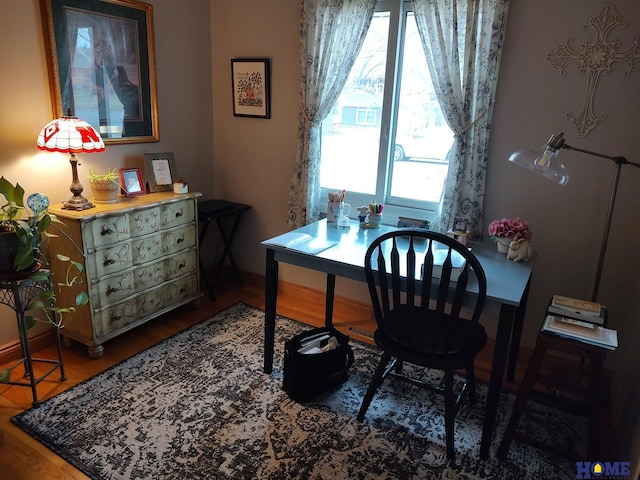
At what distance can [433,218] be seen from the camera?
9.52 feet

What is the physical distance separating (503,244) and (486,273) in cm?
37

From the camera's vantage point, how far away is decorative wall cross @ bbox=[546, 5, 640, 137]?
224 cm

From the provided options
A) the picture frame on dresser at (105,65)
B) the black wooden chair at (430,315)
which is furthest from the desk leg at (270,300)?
Answer: the picture frame on dresser at (105,65)

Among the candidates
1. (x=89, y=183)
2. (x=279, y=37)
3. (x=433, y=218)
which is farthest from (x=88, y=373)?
(x=279, y=37)

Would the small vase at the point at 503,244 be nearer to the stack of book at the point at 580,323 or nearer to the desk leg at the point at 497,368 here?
the stack of book at the point at 580,323

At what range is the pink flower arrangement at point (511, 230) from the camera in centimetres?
234

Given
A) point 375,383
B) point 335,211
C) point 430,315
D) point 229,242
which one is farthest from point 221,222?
point 430,315

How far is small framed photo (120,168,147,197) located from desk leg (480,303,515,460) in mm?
2288

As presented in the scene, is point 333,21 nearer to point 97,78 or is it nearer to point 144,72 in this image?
point 144,72

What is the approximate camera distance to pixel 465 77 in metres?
2.56

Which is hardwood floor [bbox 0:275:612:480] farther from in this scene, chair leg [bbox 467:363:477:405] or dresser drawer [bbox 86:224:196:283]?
dresser drawer [bbox 86:224:196:283]

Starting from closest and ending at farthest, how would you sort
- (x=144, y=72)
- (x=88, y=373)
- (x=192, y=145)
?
(x=88, y=373) → (x=144, y=72) → (x=192, y=145)

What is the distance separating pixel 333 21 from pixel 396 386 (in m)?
2.27

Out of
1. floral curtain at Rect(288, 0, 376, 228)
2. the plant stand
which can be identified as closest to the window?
floral curtain at Rect(288, 0, 376, 228)
